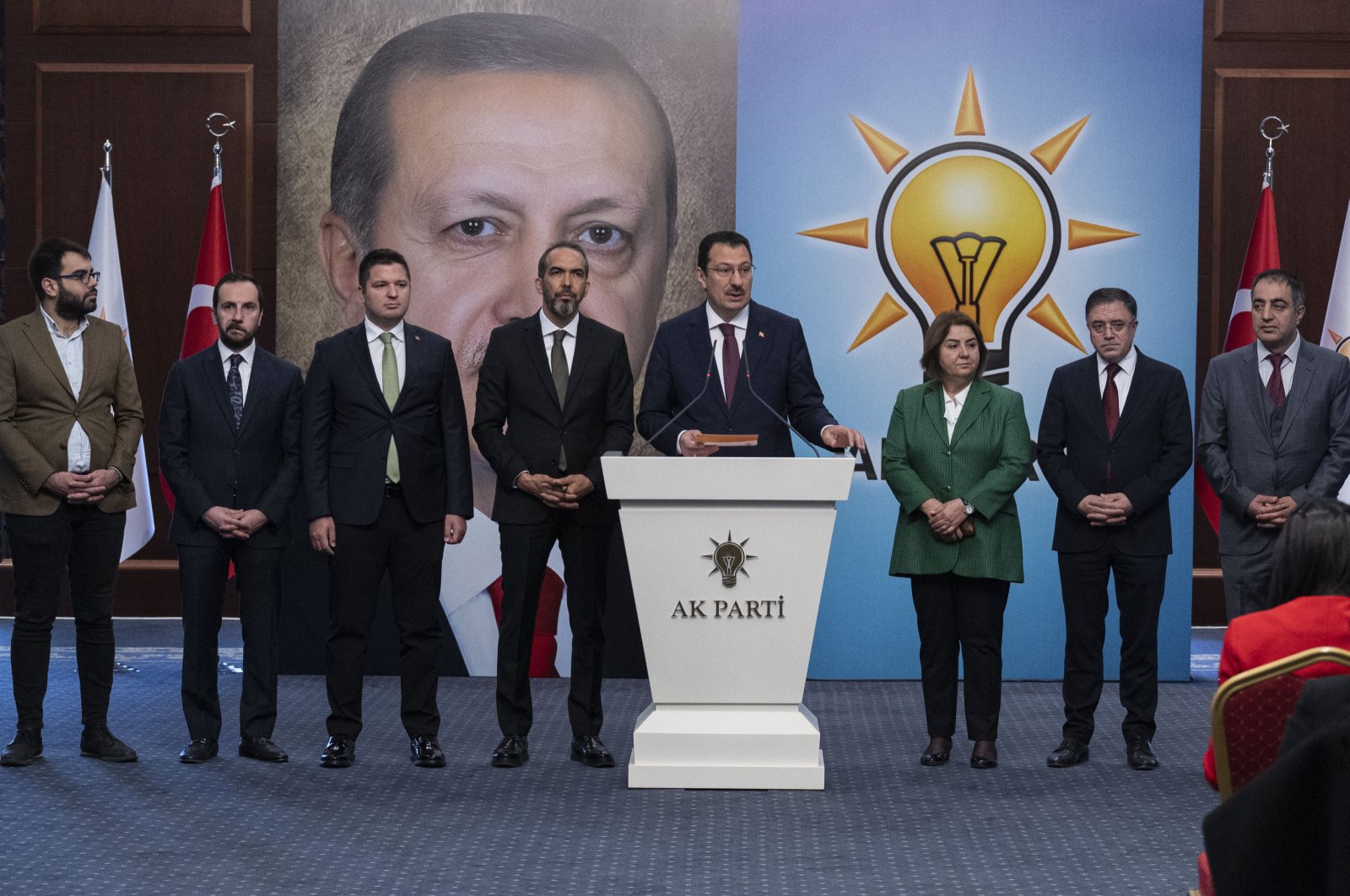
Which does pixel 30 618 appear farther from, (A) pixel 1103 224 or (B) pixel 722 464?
(A) pixel 1103 224

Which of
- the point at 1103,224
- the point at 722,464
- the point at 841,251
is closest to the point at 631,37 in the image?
the point at 841,251

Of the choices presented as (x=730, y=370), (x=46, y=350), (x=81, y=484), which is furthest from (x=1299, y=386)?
(x=46, y=350)

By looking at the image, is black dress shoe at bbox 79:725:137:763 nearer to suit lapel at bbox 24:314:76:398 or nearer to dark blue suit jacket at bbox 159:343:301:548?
dark blue suit jacket at bbox 159:343:301:548

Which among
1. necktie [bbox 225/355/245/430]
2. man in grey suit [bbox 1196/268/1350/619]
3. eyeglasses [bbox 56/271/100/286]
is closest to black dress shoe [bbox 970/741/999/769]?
man in grey suit [bbox 1196/268/1350/619]

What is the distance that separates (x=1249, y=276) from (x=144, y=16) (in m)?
5.36

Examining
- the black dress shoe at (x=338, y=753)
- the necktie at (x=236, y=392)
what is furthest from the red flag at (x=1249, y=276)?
the necktie at (x=236, y=392)

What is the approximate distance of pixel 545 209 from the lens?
631 cm

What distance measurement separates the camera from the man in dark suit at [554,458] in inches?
181

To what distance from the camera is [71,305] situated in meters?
4.55

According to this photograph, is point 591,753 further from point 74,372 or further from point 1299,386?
point 1299,386

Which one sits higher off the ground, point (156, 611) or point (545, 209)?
point (545, 209)

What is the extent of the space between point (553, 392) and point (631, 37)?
2329 mm

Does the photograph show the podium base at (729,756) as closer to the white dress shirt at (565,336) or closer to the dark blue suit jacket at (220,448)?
the white dress shirt at (565,336)

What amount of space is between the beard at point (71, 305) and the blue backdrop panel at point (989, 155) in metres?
2.64
